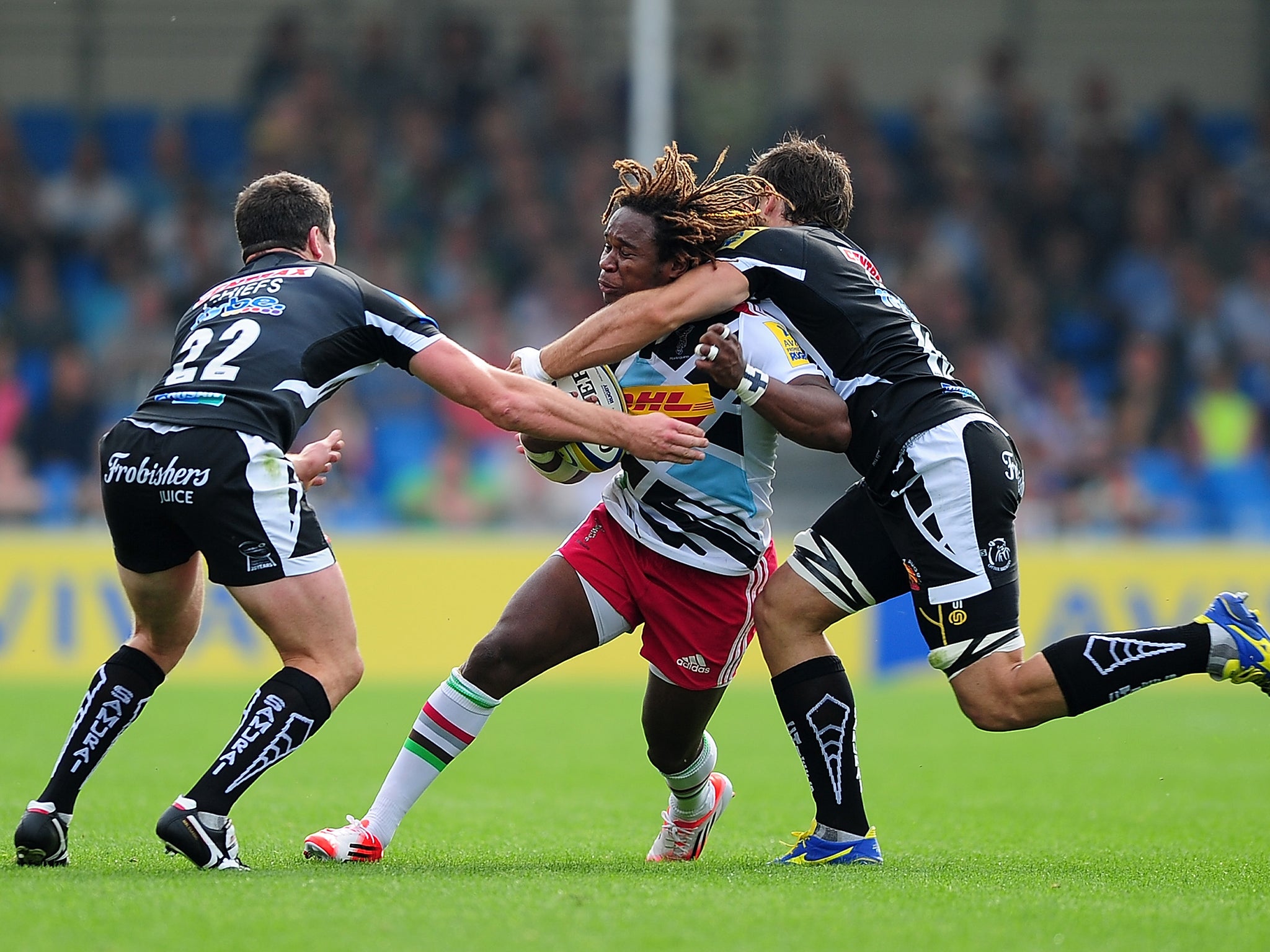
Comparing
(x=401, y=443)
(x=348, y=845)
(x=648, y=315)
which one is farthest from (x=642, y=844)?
(x=401, y=443)

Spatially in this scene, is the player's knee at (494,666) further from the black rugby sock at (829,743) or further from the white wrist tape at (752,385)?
the white wrist tape at (752,385)

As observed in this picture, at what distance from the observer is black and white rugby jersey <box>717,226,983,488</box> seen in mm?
5164

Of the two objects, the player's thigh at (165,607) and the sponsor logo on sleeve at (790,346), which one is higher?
the sponsor logo on sleeve at (790,346)

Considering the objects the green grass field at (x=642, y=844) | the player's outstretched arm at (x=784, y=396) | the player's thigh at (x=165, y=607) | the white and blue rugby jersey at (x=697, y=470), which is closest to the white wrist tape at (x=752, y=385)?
the player's outstretched arm at (x=784, y=396)

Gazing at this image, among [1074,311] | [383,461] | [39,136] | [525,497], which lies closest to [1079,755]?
[525,497]

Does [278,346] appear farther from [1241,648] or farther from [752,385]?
[1241,648]

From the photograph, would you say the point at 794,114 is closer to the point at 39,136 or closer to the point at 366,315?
the point at 39,136

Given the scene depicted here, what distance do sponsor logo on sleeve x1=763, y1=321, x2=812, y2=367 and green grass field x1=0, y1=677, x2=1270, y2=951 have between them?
1693 millimetres

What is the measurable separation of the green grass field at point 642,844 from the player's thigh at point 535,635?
2.05 feet

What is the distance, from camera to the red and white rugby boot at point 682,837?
5.47 meters

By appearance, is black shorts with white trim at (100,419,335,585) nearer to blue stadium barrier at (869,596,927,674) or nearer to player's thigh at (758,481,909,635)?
player's thigh at (758,481,909,635)

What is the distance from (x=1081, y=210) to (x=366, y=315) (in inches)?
558

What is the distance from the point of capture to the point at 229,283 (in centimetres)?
505

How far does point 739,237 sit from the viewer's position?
17.4 ft
